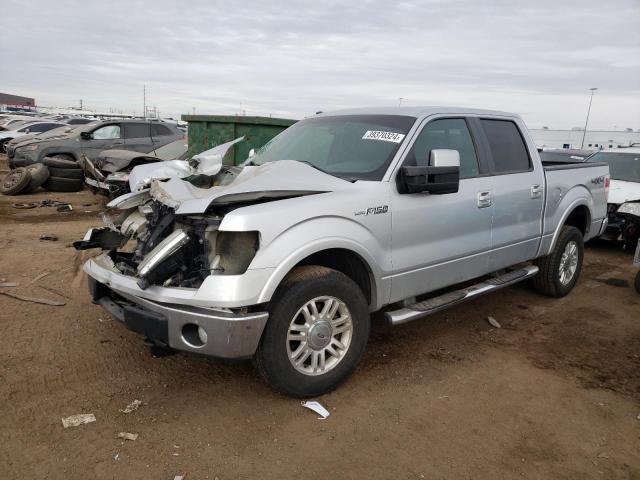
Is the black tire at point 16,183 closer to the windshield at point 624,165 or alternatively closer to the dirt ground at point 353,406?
the dirt ground at point 353,406

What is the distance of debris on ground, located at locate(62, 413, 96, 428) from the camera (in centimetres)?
302

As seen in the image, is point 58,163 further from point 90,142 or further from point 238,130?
point 238,130

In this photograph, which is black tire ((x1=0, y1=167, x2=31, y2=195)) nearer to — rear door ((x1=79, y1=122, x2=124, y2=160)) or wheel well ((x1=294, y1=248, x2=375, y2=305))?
→ rear door ((x1=79, y1=122, x2=124, y2=160))

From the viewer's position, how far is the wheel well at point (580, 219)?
5.87 metres

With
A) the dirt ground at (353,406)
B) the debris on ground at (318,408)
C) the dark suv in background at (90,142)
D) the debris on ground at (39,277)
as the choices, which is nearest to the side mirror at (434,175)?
the dirt ground at (353,406)

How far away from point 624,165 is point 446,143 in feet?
21.6

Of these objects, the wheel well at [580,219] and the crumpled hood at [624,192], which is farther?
the crumpled hood at [624,192]

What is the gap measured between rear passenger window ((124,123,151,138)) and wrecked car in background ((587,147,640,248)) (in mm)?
10816

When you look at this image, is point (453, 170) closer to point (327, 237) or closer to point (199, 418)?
point (327, 237)

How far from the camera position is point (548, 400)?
353 cm

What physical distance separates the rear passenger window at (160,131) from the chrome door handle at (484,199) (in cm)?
1150

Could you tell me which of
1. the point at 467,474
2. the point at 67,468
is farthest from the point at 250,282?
the point at 467,474

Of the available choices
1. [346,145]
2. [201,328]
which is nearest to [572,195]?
[346,145]

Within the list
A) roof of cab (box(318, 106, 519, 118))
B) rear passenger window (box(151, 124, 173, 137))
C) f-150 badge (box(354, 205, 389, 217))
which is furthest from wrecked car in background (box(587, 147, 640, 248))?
rear passenger window (box(151, 124, 173, 137))
